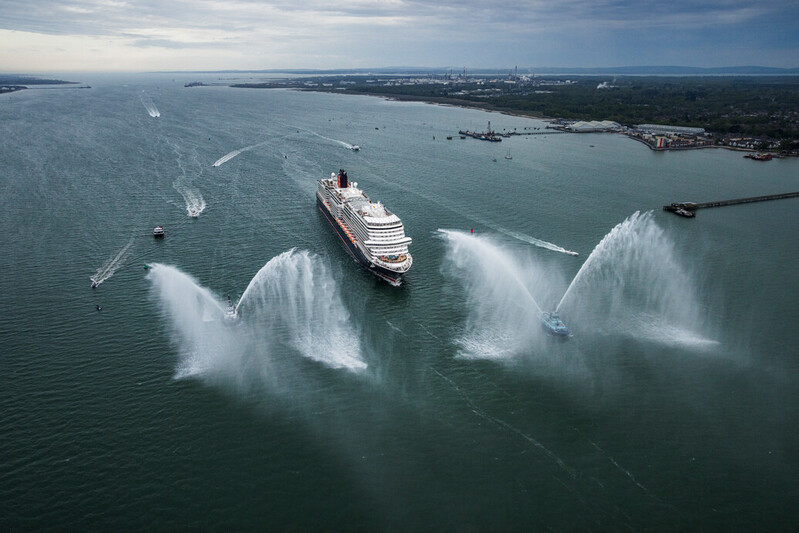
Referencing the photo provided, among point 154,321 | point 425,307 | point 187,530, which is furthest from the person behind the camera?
point 425,307

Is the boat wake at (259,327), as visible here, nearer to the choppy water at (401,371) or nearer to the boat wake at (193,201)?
the choppy water at (401,371)

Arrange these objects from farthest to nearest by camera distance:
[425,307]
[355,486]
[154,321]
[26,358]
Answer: [425,307] → [154,321] → [26,358] → [355,486]

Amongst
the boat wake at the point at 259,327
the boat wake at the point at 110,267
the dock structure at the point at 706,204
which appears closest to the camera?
the boat wake at the point at 259,327

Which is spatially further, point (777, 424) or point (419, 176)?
point (419, 176)

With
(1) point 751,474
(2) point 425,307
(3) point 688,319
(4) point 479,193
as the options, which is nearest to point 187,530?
(2) point 425,307

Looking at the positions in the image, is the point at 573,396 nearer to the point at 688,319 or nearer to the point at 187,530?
the point at 688,319

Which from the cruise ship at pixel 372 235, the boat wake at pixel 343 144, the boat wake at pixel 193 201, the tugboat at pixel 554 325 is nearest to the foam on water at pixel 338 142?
the boat wake at pixel 343 144

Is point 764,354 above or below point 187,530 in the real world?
above
